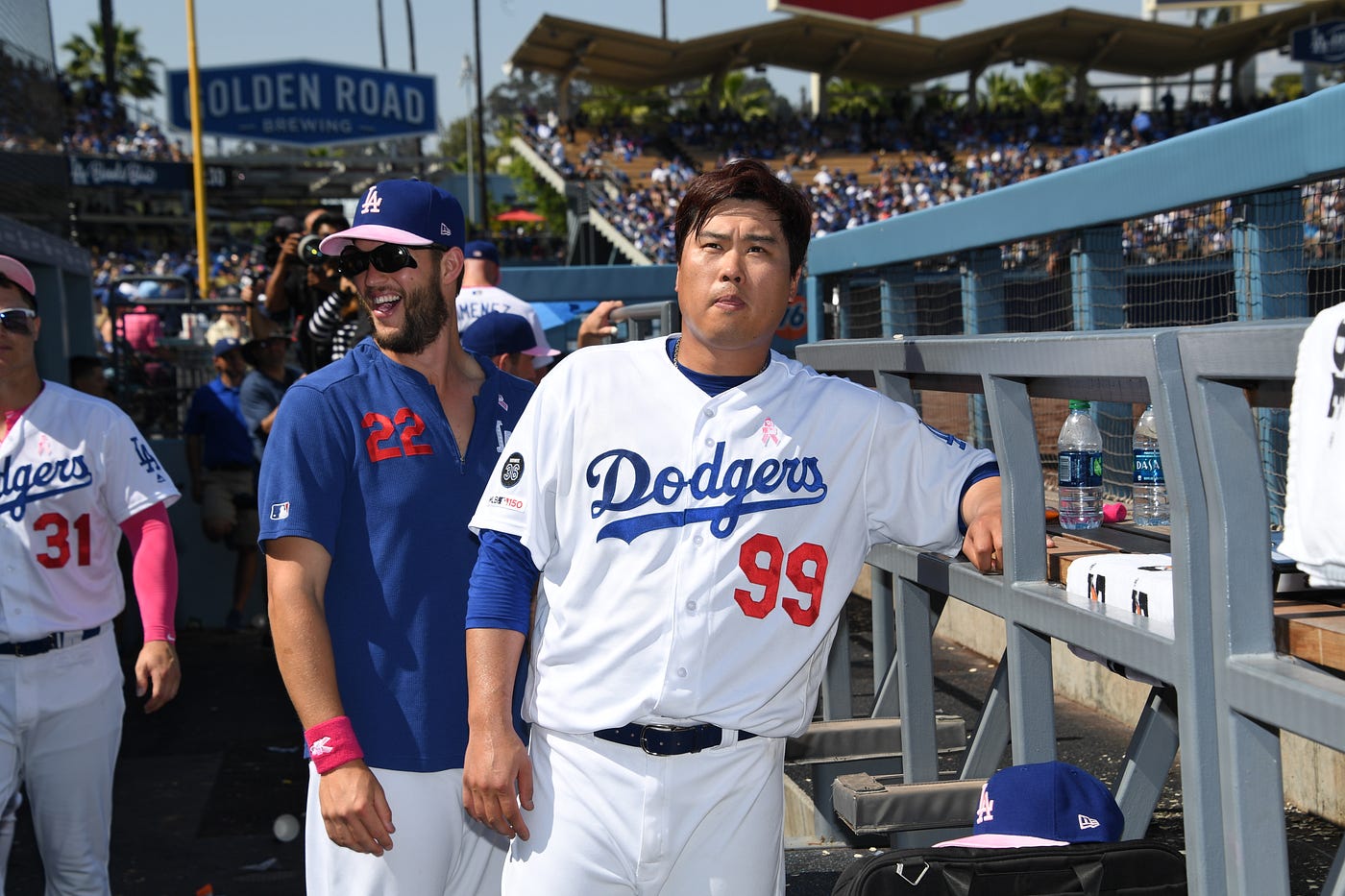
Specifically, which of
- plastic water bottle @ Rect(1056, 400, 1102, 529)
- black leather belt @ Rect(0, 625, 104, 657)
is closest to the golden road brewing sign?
black leather belt @ Rect(0, 625, 104, 657)

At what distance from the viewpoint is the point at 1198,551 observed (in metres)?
2.04

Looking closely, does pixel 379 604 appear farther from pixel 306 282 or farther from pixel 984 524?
pixel 306 282

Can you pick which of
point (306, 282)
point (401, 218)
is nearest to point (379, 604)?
point (401, 218)

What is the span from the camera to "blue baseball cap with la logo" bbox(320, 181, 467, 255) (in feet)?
10.00

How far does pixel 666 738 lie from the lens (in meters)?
2.44

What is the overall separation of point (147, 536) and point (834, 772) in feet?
7.27

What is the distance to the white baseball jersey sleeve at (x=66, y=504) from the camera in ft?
13.3

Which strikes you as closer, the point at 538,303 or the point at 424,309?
the point at 424,309

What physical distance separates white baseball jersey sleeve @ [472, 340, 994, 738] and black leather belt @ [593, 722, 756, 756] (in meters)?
0.02

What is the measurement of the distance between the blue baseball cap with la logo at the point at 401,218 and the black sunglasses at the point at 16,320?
139 centimetres

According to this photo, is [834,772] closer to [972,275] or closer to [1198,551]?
[1198,551]

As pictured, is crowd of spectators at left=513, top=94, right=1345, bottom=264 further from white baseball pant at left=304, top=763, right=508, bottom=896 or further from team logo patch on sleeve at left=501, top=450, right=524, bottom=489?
team logo patch on sleeve at left=501, top=450, right=524, bottom=489

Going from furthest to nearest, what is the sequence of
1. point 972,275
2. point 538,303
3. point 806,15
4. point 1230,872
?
point 806,15
point 538,303
point 972,275
point 1230,872

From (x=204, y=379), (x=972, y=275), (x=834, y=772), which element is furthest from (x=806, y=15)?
(x=834, y=772)
